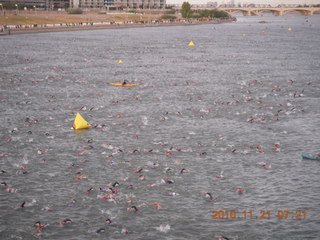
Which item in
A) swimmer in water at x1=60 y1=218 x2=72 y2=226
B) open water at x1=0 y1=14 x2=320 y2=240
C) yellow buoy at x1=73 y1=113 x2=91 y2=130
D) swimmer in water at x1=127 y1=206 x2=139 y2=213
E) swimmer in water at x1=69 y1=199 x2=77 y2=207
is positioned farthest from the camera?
yellow buoy at x1=73 y1=113 x2=91 y2=130

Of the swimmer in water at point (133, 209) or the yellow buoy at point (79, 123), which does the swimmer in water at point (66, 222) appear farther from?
the yellow buoy at point (79, 123)

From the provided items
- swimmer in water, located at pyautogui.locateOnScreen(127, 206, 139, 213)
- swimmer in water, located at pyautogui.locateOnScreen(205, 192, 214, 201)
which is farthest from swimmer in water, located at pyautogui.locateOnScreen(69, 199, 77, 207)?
swimmer in water, located at pyautogui.locateOnScreen(205, 192, 214, 201)

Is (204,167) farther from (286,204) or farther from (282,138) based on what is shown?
(282,138)

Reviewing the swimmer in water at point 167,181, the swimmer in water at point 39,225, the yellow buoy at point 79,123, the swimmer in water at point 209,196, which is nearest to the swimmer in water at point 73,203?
the swimmer in water at point 39,225

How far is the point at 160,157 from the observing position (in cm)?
2534

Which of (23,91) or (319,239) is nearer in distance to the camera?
(319,239)

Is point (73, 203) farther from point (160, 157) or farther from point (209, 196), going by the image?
point (160, 157)

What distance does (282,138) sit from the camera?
2920 cm

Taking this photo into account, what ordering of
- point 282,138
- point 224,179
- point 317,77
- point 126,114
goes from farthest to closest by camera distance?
point 317,77 < point 126,114 < point 282,138 < point 224,179

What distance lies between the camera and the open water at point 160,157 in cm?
1798

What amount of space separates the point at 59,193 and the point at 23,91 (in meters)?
27.0

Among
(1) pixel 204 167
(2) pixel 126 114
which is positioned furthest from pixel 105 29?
(1) pixel 204 167

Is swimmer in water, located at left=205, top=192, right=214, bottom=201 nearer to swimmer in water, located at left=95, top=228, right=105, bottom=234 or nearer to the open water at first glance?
the open water

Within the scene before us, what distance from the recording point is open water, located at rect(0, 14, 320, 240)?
1798 centimetres
